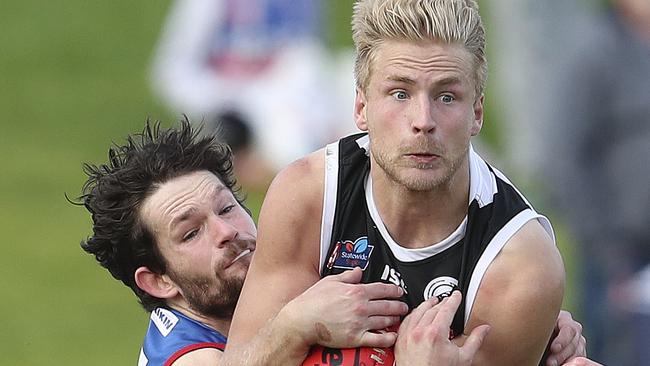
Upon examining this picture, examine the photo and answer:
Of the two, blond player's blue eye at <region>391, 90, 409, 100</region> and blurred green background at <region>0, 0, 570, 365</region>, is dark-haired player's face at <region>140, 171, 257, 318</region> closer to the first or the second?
blond player's blue eye at <region>391, 90, 409, 100</region>

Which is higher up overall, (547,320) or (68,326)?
(547,320)

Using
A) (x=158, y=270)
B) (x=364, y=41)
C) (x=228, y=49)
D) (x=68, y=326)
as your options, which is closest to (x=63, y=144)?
(x=228, y=49)

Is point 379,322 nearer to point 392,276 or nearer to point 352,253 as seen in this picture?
point 392,276

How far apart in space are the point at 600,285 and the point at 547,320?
20.5 feet

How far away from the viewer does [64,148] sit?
21.7 meters

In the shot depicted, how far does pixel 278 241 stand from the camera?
624 centimetres

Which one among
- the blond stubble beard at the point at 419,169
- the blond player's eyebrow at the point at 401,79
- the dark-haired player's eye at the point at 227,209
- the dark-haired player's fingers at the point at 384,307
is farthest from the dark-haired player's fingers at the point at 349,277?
the dark-haired player's eye at the point at 227,209

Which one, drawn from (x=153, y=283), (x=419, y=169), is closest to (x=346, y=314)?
(x=419, y=169)

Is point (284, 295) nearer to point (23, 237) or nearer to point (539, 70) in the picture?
point (539, 70)

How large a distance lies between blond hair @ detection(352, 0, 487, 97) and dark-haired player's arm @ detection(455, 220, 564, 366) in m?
0.59

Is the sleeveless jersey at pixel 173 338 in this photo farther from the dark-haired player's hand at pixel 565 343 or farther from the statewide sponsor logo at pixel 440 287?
the dark-haired player's hand at pixel 565 343

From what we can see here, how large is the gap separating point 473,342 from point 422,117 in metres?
0.82

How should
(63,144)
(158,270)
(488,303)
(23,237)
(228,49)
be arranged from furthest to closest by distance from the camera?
(63,144) < (228,49) < (23,237) < (158,270) < (488,303)

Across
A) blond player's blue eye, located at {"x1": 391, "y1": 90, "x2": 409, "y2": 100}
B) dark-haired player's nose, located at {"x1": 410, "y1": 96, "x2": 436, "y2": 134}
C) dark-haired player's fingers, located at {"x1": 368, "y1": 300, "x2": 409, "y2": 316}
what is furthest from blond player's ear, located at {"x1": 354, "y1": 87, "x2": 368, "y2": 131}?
dark-haired player's fingers, located at {"x1": 368, "y1": 300, "x2": 409, "y2": 316}
